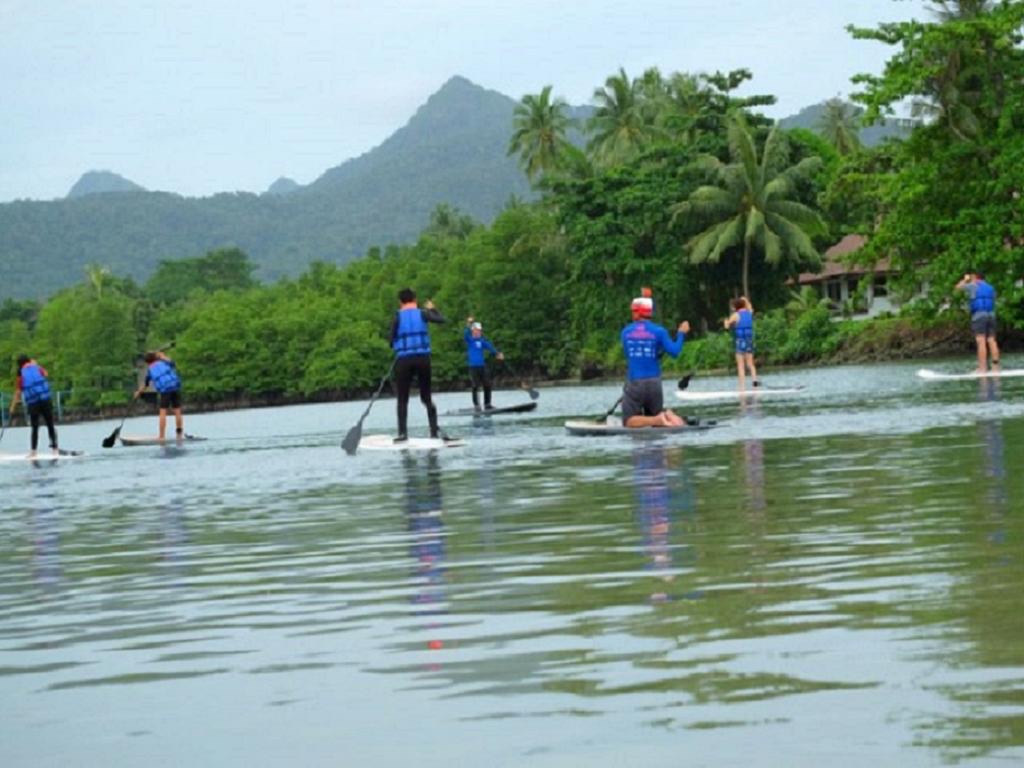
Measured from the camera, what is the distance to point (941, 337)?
6078cm

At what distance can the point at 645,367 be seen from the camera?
65.4 feet

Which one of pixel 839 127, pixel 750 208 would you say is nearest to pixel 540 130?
pixel 839 127

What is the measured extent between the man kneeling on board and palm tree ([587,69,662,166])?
72.1 meters

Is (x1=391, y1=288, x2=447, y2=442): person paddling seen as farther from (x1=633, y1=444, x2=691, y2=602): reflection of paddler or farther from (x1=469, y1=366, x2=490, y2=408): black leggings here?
(x1=469, y1=366, x2=490, y2=408): black leggings

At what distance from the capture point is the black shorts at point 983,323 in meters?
32.0

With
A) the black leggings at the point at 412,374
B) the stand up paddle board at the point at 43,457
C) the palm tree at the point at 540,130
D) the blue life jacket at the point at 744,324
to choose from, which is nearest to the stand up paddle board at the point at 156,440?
the stand up paddle board at the point at 43,457

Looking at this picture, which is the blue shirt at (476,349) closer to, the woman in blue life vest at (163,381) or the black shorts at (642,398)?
the woman in blue life vest at (163,381)

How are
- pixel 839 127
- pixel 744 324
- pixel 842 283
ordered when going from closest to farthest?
1. pixel 744 324
2. pixel 842 283
3. pixel 839 127

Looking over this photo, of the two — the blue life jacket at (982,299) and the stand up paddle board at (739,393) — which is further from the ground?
the blue life jacket at (982,299)

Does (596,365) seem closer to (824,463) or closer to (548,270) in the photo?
(548,270)

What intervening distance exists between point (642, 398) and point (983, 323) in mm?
13624

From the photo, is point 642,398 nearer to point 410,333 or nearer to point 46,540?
point 410,333

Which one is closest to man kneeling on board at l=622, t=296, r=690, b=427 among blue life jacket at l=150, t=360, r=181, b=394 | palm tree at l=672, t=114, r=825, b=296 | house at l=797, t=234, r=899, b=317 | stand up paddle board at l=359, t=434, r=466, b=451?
stand up paddle board at l=359, t=434, r=466, b=451

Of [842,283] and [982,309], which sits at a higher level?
[842,283]
